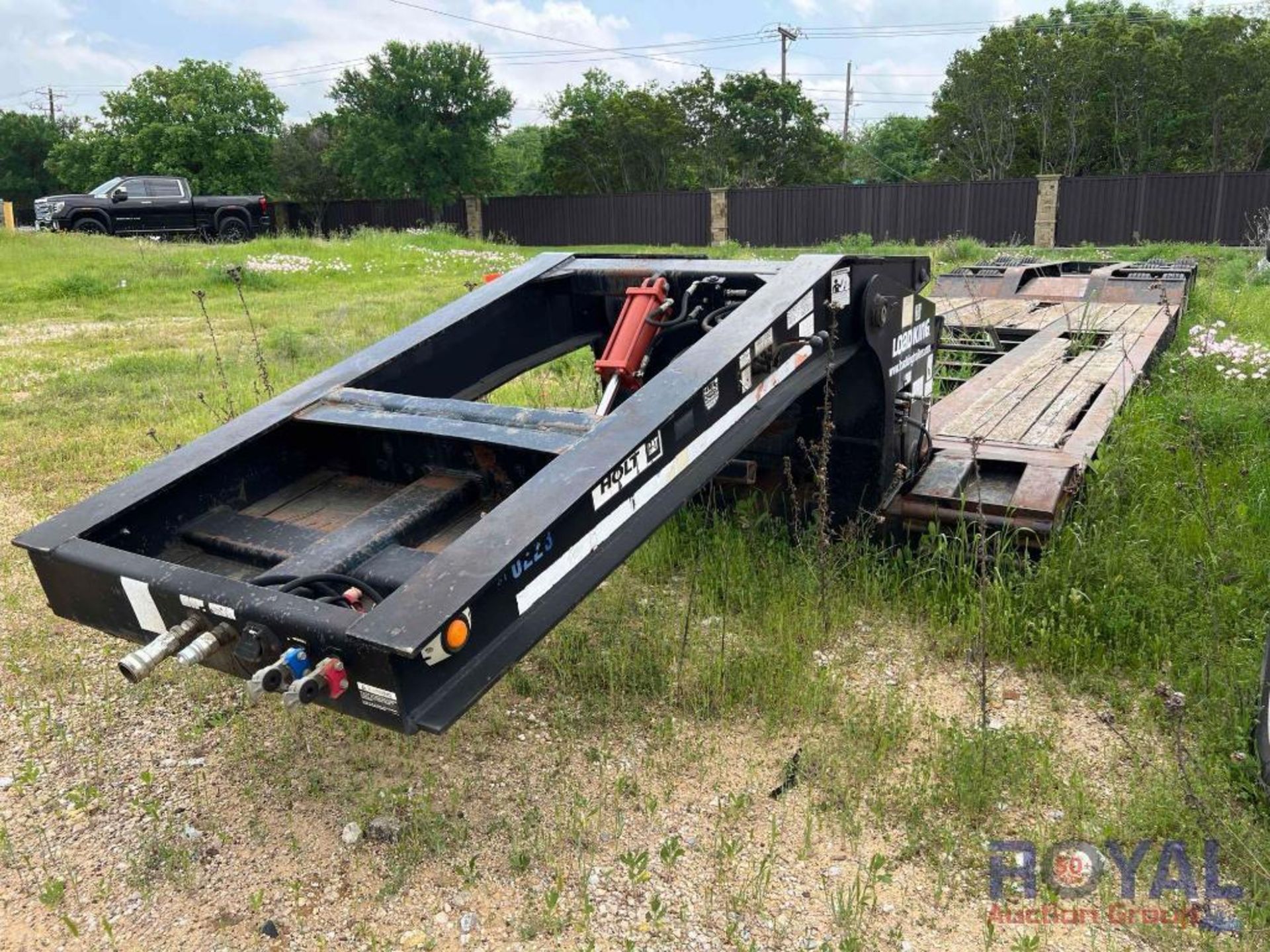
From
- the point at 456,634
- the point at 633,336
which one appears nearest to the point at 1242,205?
the point at 633,336

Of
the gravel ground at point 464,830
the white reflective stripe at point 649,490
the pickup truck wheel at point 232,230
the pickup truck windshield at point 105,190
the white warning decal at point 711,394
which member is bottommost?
the gravel ground at point 464,830

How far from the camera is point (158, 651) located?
6.88ft

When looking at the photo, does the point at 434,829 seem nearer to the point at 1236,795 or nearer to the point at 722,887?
the point at 722,887

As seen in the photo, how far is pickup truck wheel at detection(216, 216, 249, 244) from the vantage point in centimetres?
2434

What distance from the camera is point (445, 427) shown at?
2701mm

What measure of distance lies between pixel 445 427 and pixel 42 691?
5.74 feet

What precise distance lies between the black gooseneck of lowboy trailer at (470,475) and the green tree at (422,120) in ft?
108

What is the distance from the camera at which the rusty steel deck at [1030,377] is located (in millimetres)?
3689

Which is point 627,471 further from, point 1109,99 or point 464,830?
point 1109,99

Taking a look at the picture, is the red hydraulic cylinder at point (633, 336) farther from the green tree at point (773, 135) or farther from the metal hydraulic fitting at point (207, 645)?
the green tree at point (773, 135)

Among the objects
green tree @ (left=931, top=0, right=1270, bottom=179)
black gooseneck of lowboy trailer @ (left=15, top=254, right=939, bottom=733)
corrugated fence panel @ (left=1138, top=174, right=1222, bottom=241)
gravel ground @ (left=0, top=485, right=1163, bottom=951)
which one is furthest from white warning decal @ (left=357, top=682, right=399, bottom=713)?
green tree @ (left=931, top=0, right=1270, bottom=179)

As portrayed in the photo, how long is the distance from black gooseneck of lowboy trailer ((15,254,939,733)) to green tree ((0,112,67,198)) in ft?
190

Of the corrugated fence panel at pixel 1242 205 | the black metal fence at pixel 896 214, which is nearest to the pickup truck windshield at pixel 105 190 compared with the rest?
the black metal fence at pixel 896 214

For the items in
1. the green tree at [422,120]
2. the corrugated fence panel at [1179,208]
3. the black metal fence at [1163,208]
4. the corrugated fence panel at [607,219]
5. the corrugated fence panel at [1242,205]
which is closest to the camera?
the corrugated fence panel at [1242,205]
